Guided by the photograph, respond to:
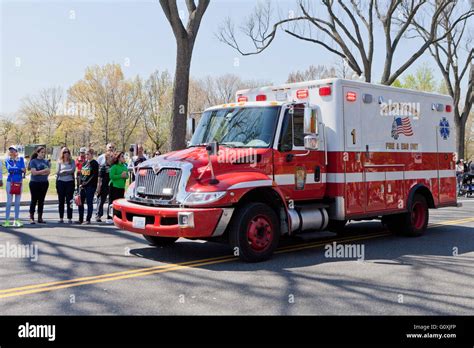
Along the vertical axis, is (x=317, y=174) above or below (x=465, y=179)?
above

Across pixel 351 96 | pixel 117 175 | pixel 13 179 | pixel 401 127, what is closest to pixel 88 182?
pixel 117 175

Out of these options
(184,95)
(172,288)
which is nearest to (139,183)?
(172,288)

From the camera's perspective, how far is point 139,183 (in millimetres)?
8391

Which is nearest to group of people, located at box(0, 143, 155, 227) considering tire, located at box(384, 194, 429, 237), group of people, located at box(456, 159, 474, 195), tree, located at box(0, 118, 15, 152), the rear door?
the rear door

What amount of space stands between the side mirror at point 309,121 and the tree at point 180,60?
7.81 m

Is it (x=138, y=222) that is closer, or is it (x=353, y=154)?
(x=138, y=222)

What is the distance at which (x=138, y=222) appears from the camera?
793 cm

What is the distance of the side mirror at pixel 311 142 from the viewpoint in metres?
8.58

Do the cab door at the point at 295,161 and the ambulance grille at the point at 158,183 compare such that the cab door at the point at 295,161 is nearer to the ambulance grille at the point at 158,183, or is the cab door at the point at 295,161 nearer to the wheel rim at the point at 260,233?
the wheel rim at the point at 260,233

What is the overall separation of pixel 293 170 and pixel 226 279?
2.68 meters

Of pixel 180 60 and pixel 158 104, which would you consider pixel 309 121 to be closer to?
pixel 180 60

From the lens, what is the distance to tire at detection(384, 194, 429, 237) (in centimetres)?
1097

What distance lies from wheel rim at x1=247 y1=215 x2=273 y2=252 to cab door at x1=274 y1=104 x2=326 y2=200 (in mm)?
741

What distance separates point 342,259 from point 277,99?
11.3ft
